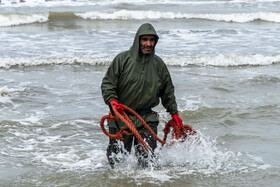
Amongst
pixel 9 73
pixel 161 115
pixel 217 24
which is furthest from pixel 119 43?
pixel 161 115

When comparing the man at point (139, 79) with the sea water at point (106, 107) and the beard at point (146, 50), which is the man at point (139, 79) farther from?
the sea water at point (106, 107)

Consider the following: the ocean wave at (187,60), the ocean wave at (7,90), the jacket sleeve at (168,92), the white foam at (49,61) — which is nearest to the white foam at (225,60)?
the ocean wave at (187,60)

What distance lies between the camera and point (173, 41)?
18.4m

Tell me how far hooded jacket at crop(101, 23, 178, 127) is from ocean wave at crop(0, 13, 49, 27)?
60.5ft

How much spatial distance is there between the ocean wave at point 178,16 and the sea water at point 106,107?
1261mm

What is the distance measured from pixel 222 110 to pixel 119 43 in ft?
30.9

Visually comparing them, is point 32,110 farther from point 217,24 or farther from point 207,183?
point 217,24

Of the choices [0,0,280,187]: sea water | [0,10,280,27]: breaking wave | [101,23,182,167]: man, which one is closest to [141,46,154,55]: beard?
[101,23,182,167]: man

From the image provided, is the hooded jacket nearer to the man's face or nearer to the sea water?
the man's face

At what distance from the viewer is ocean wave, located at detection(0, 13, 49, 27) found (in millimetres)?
22773

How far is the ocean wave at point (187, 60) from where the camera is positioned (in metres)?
14.1

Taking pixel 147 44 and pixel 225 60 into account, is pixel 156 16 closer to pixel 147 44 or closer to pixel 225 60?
pixel 225 60

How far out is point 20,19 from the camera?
2342cm

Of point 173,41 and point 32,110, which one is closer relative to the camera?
point 32,110
